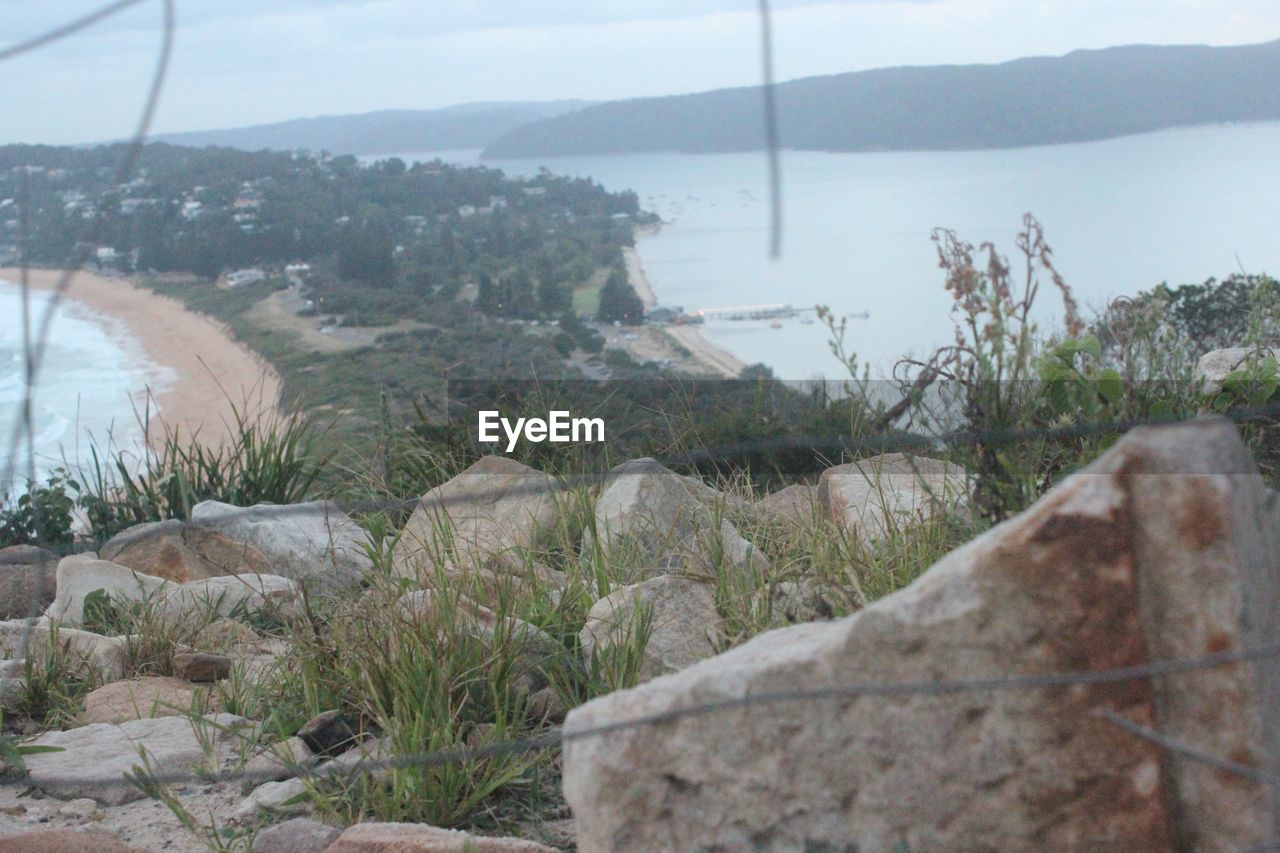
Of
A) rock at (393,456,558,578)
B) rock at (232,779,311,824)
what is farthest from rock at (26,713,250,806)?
rock at (393,456,558,578)

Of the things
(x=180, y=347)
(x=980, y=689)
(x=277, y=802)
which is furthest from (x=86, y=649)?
(x=180, y=347)

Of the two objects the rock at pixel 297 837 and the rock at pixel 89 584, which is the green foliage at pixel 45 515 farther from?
the rock at pixel 297 837

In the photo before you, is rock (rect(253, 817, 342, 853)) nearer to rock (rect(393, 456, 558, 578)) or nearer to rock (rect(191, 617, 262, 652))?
rock (rect(393, 456, 558, 578))

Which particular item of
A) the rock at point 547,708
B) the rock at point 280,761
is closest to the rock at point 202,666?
the rock at point 280,761

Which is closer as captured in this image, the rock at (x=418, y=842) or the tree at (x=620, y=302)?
the rock at (x=418, y=842)

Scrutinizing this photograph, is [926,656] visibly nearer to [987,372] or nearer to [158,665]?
[987,372]

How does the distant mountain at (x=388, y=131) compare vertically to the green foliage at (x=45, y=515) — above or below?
above

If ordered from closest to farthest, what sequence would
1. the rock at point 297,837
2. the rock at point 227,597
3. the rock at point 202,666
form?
the rock at point 297,837, the rock at point 202,666, the rock at point 227,597
